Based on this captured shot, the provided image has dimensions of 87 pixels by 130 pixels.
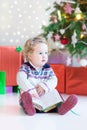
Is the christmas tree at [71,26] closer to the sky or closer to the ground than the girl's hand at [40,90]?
closer to the sky

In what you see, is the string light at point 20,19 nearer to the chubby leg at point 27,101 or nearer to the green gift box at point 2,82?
the green gift box at point 2,82

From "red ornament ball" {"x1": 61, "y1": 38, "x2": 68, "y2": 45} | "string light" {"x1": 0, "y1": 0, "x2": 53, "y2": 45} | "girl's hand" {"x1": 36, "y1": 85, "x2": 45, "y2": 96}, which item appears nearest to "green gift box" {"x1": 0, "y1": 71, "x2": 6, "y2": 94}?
"string light" {"x1": 0, "y1": 0, "x2": 53, "y2": 45}

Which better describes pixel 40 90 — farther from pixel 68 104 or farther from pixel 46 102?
pixel 68 104

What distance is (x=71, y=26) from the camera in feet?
8.73

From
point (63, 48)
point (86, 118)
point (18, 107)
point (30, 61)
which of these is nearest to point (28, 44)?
point (30, 61)

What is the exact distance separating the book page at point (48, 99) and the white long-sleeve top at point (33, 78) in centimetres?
5

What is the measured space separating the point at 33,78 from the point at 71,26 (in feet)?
2.96

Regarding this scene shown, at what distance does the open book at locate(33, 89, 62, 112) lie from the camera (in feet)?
6.18

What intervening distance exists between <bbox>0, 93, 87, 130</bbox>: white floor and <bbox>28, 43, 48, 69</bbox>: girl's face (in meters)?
0.33

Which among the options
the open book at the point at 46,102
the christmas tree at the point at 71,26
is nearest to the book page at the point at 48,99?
the open book at the point at 46,102

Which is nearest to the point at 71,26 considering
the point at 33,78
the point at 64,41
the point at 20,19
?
the point at 64,41

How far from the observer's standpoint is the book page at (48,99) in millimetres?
1886

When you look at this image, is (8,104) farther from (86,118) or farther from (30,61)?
(86,118)

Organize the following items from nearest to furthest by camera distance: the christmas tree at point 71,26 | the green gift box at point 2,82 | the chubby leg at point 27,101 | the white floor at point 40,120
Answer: the white floor at point 40,120
the chubby leg at point 27,101
the christmas tree at point 71,26
the green gift box at point 2,82
